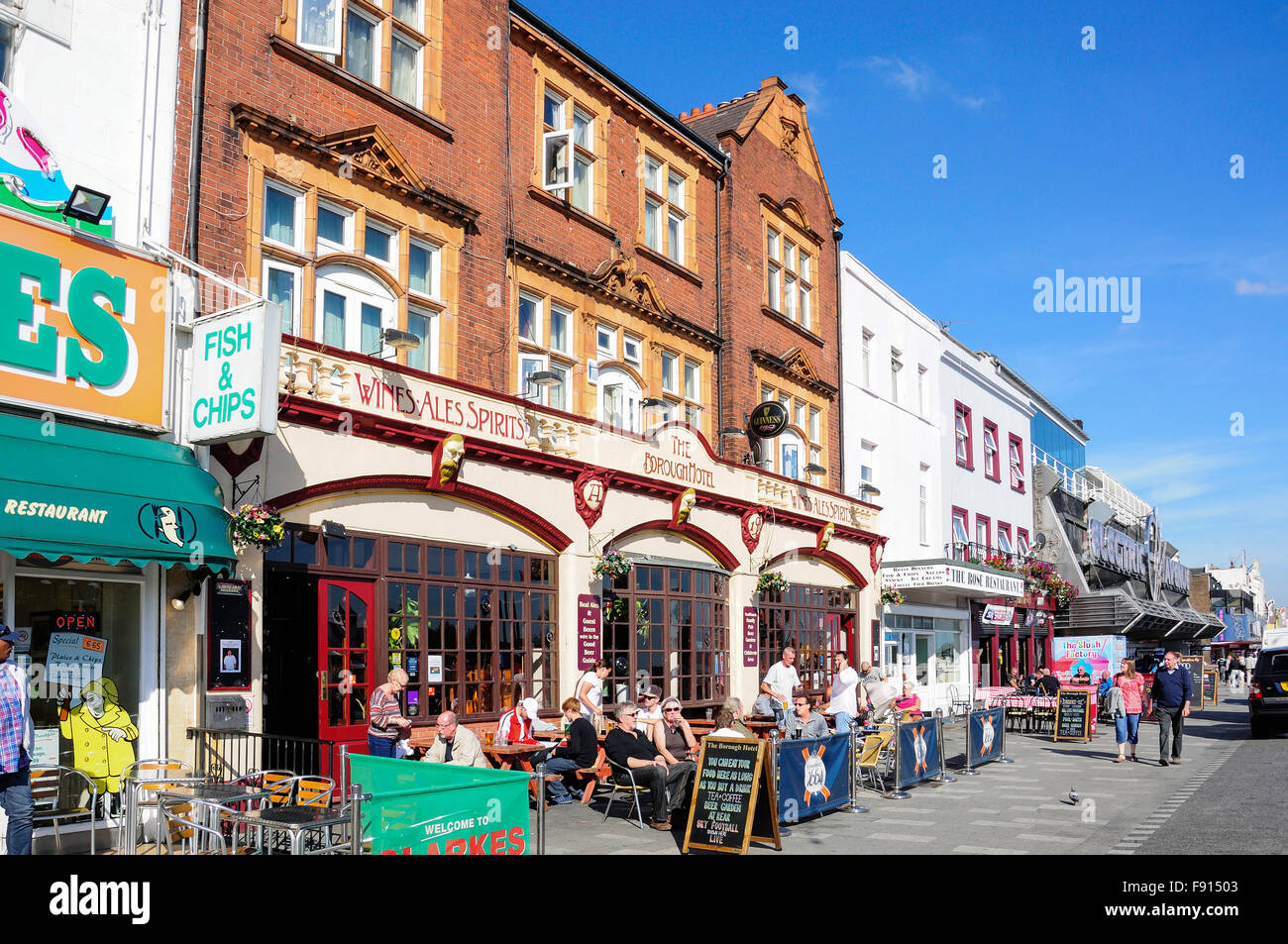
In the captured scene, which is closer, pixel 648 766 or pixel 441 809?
pixel 441 809

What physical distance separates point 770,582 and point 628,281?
680 cm

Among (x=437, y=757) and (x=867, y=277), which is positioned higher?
(x=867, y=277)

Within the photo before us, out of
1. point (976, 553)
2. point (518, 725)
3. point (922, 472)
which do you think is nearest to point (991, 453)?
point (976, 553)

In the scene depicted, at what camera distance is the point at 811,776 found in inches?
496

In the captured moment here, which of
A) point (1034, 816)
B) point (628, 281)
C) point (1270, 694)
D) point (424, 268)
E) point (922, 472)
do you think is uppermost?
point (628, 281)

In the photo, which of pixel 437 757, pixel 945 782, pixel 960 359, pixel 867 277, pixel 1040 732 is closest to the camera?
pixel 437 757

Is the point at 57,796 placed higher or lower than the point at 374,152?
lower

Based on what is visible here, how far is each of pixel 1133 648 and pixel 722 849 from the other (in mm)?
44486

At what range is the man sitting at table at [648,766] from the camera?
1193 centimetres

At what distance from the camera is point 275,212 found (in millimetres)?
13430

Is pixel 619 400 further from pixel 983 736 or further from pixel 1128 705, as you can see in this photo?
pixel 1128 705

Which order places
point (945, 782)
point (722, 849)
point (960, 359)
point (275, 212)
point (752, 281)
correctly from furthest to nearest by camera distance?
point (960, 359), point (752, 281), point (945, 782), point (275, 212), point (722, 849)
